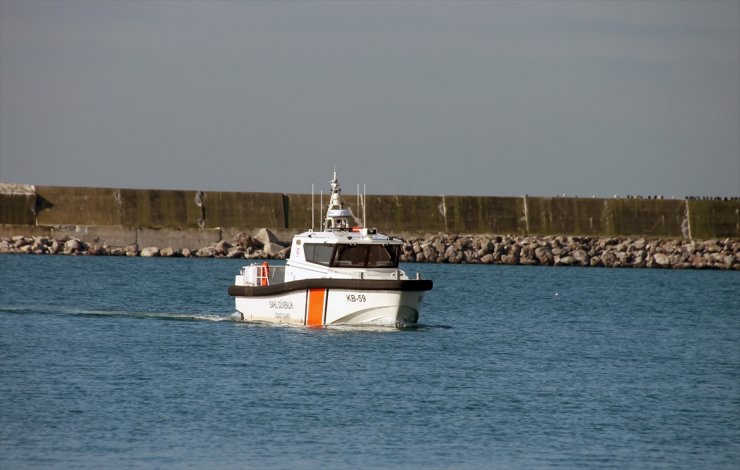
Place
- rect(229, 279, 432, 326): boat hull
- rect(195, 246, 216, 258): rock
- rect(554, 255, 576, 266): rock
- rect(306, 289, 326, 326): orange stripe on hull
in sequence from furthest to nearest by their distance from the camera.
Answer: rect(554, 255, 576, 266): rock
rect(195, 246, 216, 258): rock
rect(306, 289, 326, 326): orange stripe on hull
rect(229, 279, 432, 326): boat hull

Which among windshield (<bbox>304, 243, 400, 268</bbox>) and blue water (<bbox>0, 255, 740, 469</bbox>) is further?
windshield (<bbox>304, 243, 400, 268</bbox>)

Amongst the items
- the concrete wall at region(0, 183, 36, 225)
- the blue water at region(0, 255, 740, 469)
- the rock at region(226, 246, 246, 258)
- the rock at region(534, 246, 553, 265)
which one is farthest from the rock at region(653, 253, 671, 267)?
the concrete wall at region(0, 183, 36, 225)

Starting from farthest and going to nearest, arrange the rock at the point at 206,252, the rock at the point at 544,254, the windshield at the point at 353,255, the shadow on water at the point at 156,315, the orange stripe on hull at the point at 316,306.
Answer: the rock at the point at 544,254
the rock at the point at 206,252
the shadow on water at the point at 156,315
the windshield at the point at 353,255
the orange stripe on hull at the point at 316,306

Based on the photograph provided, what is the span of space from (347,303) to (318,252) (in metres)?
1.46

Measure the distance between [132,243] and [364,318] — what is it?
41811 mm

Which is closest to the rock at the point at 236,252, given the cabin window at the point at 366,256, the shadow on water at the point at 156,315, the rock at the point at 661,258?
the rock at the point at 661,258

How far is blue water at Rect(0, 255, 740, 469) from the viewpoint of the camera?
18.0 metres

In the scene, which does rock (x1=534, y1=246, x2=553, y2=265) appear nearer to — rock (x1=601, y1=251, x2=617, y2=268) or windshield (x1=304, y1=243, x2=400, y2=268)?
rock (x1=601, y1=251, x2=617, y2=268)

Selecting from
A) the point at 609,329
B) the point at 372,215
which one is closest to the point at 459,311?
the point at 609,329

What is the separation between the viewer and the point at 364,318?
1162 inches

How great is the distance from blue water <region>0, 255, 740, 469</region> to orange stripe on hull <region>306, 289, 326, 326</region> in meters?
0.44

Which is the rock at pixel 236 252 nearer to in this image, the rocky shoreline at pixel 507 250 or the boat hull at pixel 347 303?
the rocky shoreline at pixel 507 250

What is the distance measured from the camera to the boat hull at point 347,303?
2912 centimetres

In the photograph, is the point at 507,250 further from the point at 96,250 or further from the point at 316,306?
the point at 316,306
